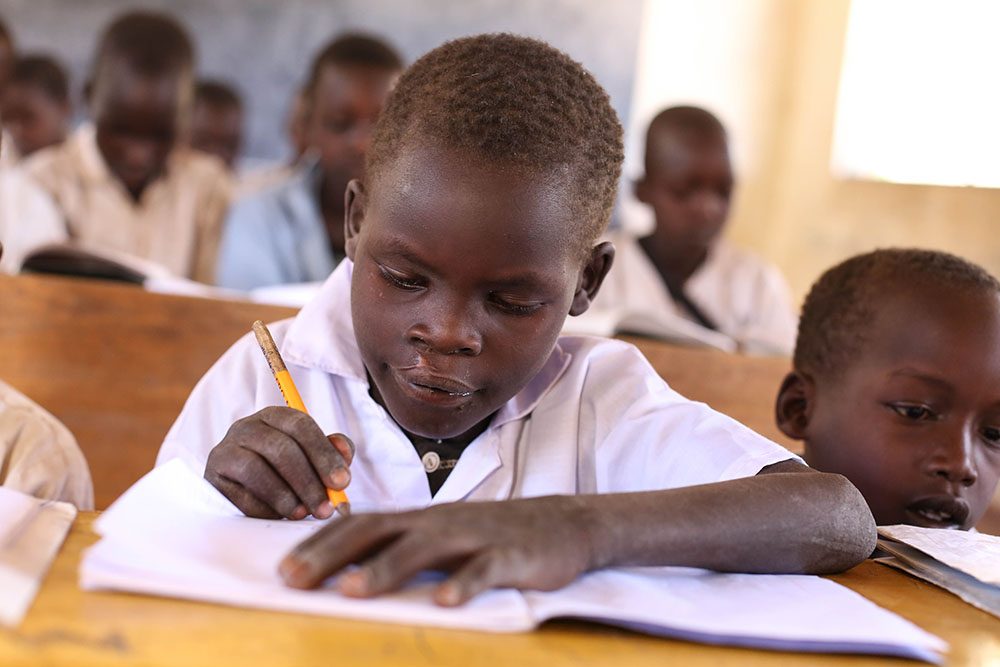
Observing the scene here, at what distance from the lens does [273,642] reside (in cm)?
50

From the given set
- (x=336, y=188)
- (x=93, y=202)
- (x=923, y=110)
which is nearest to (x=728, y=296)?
(x=336, y=188)

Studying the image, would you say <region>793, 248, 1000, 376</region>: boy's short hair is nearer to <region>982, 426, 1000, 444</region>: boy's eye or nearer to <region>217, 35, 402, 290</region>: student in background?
<region>982, 426, 1000, 444</region>: boy's eye

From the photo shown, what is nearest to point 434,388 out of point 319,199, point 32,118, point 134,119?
point 319,199

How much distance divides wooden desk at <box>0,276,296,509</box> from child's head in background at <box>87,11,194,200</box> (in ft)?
5.75

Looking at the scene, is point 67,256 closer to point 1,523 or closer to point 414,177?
point 414,177

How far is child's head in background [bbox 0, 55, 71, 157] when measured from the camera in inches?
159

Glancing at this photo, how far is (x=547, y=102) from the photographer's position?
3.00ft

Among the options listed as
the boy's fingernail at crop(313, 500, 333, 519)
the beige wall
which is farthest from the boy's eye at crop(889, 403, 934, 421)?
the beige wall

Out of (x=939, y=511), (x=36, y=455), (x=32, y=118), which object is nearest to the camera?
(x=36, y=455)

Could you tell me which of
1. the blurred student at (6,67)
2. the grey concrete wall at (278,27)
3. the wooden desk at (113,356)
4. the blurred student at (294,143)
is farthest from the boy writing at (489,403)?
the grey concrete wall at (278,27)

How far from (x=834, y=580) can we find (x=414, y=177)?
46 centimetres

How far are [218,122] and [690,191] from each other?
2.51 metres

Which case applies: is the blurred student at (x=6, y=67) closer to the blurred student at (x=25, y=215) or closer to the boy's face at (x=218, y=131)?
the blurred student at (x=25, y=215)

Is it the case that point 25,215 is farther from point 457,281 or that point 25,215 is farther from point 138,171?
point 457,281
